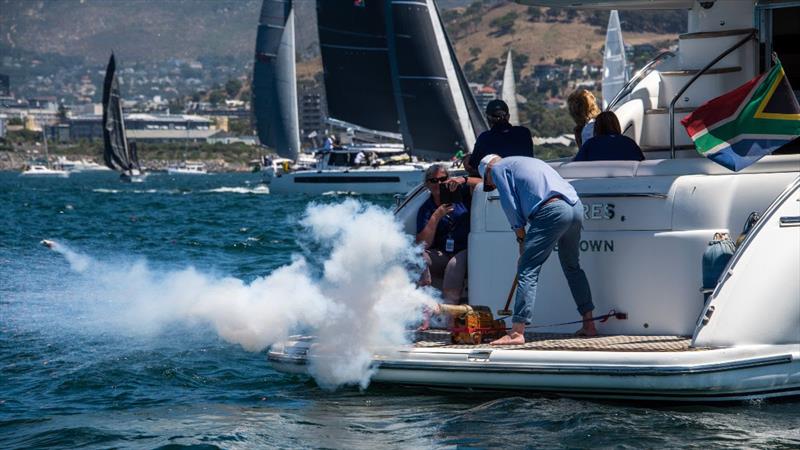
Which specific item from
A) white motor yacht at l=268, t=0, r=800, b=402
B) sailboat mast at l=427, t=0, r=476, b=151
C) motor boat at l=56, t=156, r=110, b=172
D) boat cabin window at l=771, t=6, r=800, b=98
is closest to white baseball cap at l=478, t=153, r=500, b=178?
white motor yacht at l=268, t=0, r=800, b=402

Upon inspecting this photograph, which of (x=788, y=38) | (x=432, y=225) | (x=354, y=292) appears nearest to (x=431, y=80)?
(x=788, y=38)

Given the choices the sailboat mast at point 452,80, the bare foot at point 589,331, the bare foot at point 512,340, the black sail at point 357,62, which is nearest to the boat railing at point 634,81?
the bare foot at point 589,331

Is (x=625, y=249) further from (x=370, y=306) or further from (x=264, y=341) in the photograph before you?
(x=264, y=341)

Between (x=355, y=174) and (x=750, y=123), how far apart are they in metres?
50.1

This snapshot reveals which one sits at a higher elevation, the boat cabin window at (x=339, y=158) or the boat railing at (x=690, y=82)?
the boat railing at (x=690, y=82)

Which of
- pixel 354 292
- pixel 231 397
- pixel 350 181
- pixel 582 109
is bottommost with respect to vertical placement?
pixel 350 181

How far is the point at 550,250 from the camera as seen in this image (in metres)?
8.93

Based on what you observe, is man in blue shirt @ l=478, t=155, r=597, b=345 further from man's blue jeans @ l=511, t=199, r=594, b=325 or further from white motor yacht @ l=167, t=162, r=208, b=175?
white motor yacht @ l=167, t=162, r=208, b=175

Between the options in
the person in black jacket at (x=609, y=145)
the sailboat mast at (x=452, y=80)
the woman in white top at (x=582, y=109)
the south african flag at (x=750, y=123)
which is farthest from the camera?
the sailboat mast at (x=452, y=80)

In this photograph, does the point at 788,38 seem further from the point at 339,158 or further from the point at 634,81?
the point at 339,158

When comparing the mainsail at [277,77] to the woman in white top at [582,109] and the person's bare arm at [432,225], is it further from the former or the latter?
the person's bare arm at [432,225]

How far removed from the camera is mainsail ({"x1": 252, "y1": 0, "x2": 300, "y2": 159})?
73.1 meters

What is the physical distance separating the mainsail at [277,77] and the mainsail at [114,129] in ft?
53.4

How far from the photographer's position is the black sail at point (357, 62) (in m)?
56.4
